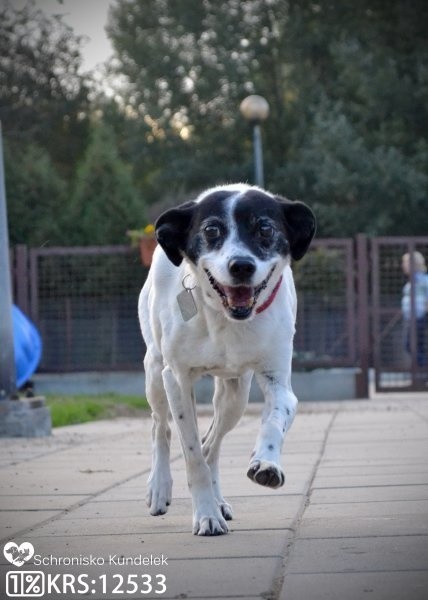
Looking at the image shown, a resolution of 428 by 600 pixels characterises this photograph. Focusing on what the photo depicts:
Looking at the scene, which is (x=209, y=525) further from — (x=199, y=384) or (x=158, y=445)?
(x=199, y=384)

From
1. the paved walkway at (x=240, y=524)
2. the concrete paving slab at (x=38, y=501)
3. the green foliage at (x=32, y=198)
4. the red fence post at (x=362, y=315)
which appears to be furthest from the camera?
the green foliage at (x=32, y=198)

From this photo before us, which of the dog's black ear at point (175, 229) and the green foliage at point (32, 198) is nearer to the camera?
the dog's black ear at point (175, 229)

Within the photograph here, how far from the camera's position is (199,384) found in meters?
15.5

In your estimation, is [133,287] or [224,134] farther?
[224,134]

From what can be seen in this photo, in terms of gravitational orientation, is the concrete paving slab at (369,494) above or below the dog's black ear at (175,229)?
below

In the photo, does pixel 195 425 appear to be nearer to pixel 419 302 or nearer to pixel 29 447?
pixel 29 447

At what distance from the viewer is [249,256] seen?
15.9 ft

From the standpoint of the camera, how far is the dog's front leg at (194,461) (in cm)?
491

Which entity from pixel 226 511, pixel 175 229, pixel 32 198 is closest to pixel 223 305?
pixel 175 229

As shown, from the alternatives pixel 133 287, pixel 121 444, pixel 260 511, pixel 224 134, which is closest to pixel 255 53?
pixel 224 134

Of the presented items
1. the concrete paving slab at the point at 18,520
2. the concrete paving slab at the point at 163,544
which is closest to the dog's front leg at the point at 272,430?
the concrete paving slab at the point at 163,544

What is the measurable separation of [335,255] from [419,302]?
121cm

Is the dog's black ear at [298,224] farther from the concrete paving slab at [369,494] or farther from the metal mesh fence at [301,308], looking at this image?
the metal mesh fence at [301,308]

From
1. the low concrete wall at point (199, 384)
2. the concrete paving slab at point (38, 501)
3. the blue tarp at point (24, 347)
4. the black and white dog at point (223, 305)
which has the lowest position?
the low concrete wall at point (199, 384)
